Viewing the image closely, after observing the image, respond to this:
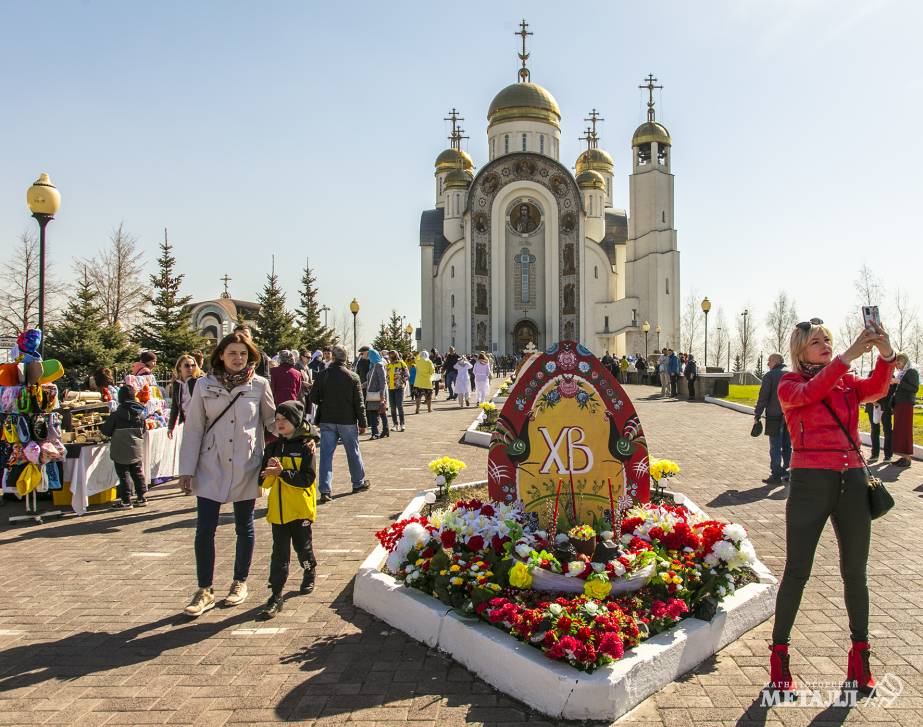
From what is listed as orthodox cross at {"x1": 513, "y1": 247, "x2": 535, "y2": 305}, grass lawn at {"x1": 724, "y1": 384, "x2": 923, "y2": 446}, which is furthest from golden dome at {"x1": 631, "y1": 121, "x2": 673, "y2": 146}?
grass lawn at {"x1": 724, "y1": 384, "x2": 923, "y2": 446}

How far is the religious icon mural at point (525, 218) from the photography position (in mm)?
57625

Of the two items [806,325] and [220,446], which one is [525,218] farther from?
[806,325]

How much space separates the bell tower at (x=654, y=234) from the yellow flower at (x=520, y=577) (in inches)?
2150

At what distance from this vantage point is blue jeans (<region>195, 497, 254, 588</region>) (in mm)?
5277

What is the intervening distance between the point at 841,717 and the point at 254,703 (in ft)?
9.88

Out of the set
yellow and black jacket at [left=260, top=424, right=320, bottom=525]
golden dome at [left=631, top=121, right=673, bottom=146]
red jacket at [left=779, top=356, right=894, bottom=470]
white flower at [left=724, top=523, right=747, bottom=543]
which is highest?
golden dome at [left=631, top=121, right=673, bottom=146]

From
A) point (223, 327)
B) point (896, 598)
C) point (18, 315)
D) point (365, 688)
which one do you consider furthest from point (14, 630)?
point (223, 327)

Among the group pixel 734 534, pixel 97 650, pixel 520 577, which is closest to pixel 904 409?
pixel 734 534

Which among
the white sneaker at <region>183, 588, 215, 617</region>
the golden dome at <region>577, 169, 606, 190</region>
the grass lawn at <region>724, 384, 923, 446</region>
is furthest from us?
the golden dome at <region>577, 169, 606, 190</region>

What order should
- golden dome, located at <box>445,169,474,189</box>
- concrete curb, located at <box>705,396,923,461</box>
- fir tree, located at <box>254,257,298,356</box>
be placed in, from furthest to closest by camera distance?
golden dome, located at <box>445,169,474,189</box>
fir tree, located at <box>254,257,298,356</box>
concrete curb, located at <box>705,396,923,461</box>

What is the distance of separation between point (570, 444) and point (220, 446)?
2634 mm

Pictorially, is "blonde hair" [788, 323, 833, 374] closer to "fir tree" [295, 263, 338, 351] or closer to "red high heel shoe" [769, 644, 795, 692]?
"red high heel shoe" [769, 644, 795, 692]

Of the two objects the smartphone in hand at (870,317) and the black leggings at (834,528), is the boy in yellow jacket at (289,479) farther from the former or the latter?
the smartphone in hand at (870,317)

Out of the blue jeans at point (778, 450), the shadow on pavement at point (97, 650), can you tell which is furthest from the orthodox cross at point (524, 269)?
the shadow on pavement at point (97, 650)
